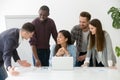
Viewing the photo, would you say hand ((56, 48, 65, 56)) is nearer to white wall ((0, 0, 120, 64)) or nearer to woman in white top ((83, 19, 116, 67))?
woman in white top ((83, 19, 116, 67))

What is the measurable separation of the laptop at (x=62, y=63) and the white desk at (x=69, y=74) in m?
0.07

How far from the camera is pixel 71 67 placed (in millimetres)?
3162

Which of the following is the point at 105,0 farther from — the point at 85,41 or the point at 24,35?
the point at 24,35

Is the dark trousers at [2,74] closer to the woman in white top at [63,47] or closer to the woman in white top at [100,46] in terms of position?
the woman in white top at [63,47]

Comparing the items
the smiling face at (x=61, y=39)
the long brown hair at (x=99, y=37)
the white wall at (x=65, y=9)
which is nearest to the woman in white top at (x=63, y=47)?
the smiling face at (x=61, y=39)

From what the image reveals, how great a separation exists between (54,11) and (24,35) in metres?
2.29

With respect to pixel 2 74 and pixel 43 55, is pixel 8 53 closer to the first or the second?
pixel 2 74

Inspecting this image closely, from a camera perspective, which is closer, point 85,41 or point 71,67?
point 71,67

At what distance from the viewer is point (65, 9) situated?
17.0 ft

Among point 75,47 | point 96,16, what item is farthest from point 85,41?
point 96,16

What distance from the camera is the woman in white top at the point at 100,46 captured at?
325 cm

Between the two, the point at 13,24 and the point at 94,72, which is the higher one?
the point at 13,24

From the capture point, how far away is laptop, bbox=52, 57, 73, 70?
3.07 meters

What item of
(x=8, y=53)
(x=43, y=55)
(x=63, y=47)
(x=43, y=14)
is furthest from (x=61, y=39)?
(x=8, y=53)
